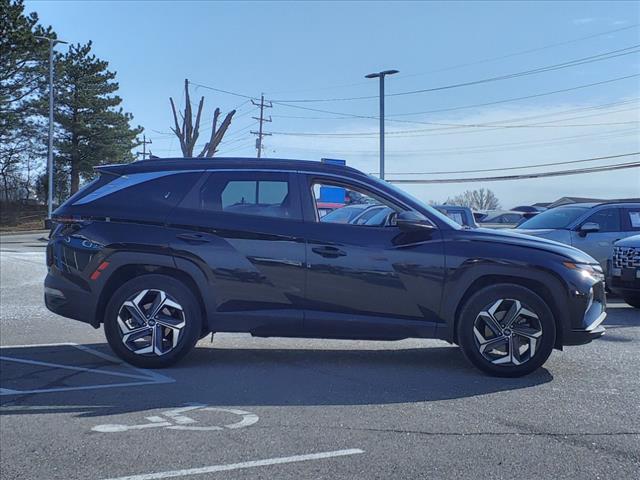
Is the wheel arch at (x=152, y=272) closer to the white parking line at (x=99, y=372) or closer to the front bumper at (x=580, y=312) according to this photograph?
the white parking line at (x=99, y=372)

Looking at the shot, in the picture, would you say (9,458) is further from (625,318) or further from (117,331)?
(625,318)

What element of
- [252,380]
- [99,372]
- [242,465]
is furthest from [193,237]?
[242,465]

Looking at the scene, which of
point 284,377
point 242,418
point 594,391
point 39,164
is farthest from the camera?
point 39,164

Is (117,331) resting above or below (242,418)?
above

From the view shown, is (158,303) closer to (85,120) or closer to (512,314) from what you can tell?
(512,314)

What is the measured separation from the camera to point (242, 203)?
6359 millimetres

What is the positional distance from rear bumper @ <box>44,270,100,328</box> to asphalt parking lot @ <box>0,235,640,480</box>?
51 cm

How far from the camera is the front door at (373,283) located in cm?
609

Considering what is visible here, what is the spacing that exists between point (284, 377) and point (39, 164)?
5567 cm

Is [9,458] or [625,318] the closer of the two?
[9,458]

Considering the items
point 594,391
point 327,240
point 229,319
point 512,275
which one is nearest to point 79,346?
point 229,319

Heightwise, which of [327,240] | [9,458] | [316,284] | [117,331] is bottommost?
[9,458]

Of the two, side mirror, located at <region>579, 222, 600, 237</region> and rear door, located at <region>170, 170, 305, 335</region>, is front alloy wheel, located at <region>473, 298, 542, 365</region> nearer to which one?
rear door, located at <region>170, 170, 305, 335</region>

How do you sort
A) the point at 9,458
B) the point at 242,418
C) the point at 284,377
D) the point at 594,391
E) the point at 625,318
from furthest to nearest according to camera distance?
the point at 625,318 < the point at 284,377 < the point at 594,391 < the point at 242,418 < the point at 9,458
